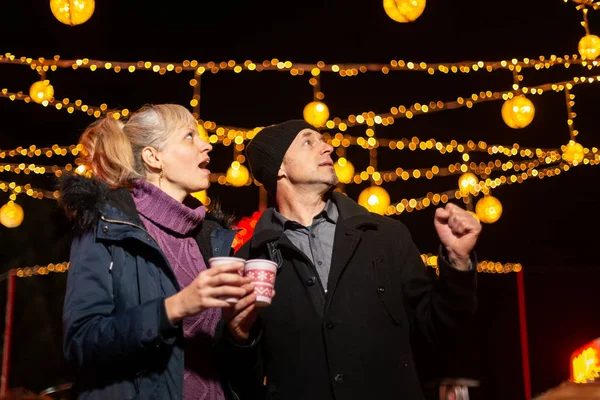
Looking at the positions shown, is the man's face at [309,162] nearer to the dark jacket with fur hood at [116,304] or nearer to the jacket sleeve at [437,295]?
the jacket sleeve at [437,295]

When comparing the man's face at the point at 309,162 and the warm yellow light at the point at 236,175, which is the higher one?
the warm yellow light at the point at 236,175

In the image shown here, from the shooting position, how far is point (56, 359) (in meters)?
11.2

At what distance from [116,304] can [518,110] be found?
15.1 feet

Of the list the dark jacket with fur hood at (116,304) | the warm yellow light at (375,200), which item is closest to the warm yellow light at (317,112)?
the warm yellow light at (375,200)

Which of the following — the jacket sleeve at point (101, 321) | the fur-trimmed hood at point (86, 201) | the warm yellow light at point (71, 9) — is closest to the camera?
the jacket sleeve at point (101, 321)

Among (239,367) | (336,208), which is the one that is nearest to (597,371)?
(336,208)

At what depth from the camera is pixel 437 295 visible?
9.57ft

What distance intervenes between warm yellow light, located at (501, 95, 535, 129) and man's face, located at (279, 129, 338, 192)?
3.03m

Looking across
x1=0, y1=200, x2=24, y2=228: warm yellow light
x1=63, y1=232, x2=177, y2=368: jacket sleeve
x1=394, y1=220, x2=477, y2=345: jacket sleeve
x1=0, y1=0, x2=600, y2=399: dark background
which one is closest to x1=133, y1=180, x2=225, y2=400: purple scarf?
x1=63, y1=232, x2=177, y2=368: jacket sleeve

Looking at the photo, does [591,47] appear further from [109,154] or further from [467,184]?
[109,154]

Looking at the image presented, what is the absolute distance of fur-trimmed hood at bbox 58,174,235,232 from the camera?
272 centimetres

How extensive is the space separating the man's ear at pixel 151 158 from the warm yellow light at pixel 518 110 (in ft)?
13.4

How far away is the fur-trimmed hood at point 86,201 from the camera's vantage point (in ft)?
8.92

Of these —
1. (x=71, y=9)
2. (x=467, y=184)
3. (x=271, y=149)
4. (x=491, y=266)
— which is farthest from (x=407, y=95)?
(x=271, y=149)
